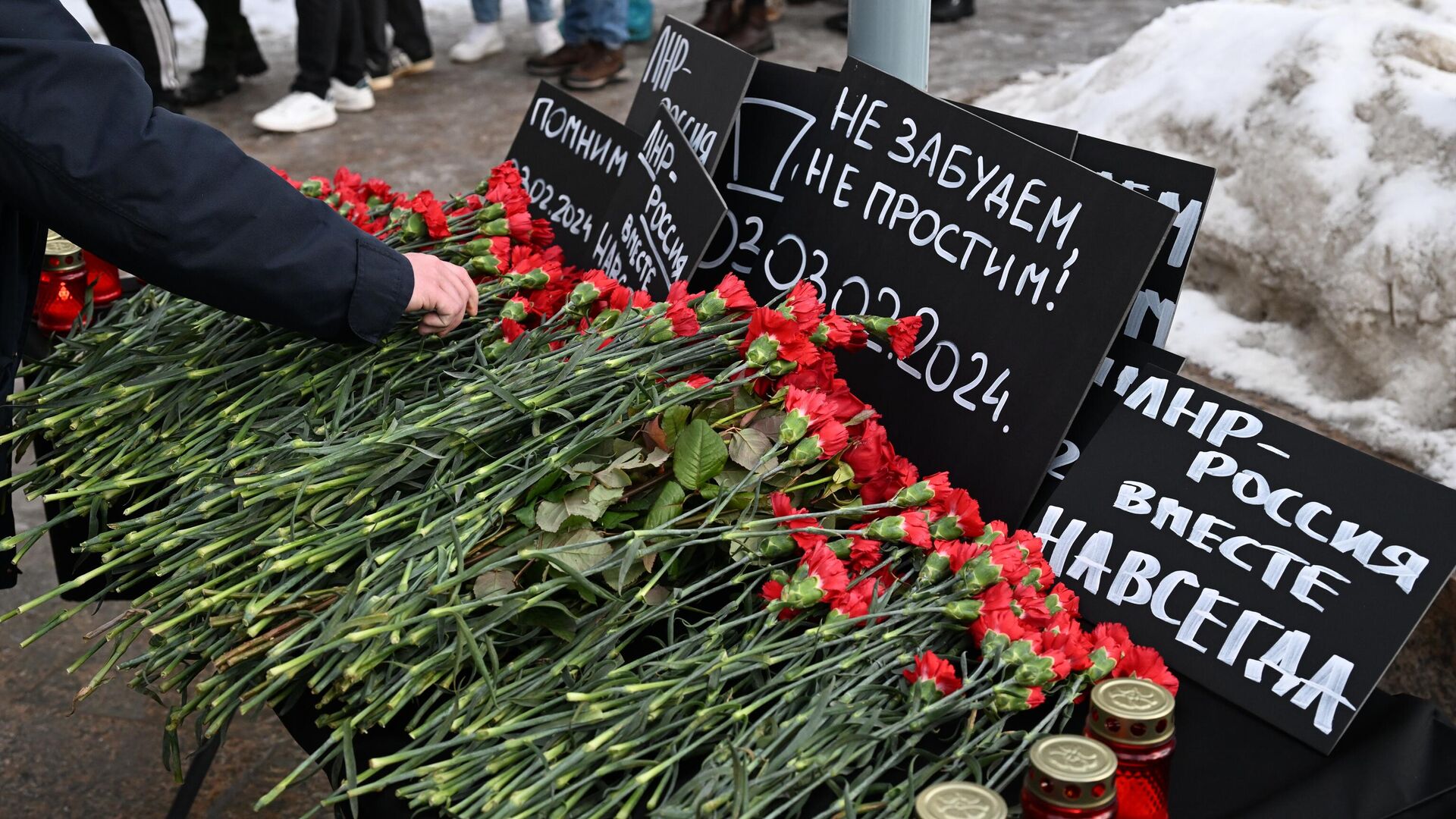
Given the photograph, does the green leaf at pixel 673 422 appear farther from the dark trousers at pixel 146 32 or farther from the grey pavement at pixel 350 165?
the dark trousers at pixel 146 32

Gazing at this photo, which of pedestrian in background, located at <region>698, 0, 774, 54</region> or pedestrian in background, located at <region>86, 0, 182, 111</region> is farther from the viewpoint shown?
pedestrian in background, located at <region>698, 0, 774, 54</region>

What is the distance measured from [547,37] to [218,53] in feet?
5.05

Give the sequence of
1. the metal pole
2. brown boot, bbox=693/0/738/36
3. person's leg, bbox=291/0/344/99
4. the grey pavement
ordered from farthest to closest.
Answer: brown boot, bbox=693/0/738/36, person's leg, bbox=291/0/344/99, the grey pavement, the metal pole

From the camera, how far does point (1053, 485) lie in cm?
147

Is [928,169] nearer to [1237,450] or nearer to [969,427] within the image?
[969,427]

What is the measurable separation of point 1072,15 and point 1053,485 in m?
5.97

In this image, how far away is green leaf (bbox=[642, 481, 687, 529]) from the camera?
48.3 inches

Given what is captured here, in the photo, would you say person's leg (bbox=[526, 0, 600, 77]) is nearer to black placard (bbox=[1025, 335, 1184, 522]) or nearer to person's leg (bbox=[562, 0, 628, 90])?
person's leg (bbox=[562, 0, 628, 90])

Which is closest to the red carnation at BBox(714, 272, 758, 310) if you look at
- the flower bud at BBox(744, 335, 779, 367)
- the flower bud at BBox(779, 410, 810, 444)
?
the flower bud at BBox(744, 335, 779, 367)

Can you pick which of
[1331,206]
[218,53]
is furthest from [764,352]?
[218,53]

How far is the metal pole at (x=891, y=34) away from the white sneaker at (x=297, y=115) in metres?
3.96

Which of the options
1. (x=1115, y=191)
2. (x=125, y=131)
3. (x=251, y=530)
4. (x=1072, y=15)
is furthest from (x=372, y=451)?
(x=1072, y=15)

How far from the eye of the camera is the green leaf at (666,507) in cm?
123

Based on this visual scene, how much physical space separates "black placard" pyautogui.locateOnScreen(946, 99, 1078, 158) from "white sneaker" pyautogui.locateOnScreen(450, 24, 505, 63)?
517cm
